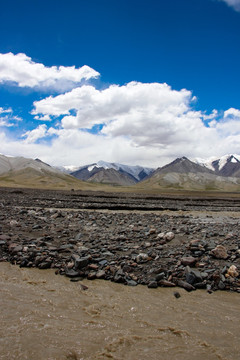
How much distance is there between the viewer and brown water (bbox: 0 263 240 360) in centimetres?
627

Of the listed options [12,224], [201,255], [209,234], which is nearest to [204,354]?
[201,255]

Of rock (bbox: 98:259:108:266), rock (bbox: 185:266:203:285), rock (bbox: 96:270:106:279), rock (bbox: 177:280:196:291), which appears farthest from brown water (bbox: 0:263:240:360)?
rock (bbox: 98:259:108:266)

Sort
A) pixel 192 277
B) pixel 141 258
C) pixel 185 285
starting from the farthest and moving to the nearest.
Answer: pixel 141 258 → pixel 192 277 → pixel 185 285

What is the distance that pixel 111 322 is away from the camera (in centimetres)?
758

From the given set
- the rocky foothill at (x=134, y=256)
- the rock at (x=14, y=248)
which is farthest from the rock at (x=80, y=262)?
the rock at (x=14, y=248)

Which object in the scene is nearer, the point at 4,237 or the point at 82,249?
the point at 82,249

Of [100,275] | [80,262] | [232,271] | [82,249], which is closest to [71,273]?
[80,262]

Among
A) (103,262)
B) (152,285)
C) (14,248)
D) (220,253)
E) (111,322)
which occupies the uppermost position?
(220,253)

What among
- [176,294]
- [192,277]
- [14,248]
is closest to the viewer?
[176,294]

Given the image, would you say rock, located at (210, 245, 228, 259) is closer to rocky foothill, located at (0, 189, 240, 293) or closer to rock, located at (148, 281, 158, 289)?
rocky foothill, located at (0, 189, 240, 293)

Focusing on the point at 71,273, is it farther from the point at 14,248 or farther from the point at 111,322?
the point at 14,248

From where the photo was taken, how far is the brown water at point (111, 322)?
6270 millimetres

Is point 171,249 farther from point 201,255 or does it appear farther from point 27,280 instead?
point 27,280

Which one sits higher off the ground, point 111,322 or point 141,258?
point 141,258
